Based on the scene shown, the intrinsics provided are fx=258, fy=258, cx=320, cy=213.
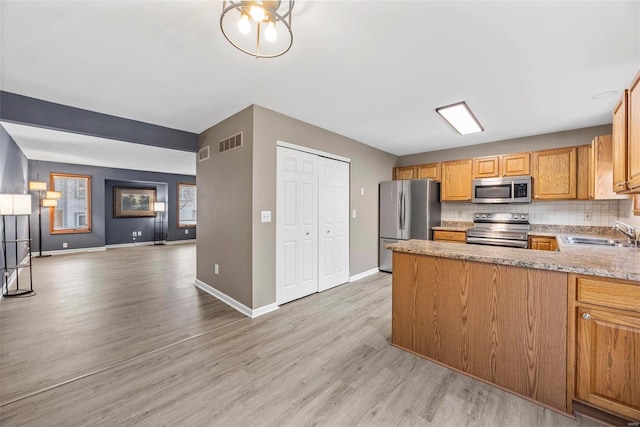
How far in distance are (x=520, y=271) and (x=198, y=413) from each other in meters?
2.30

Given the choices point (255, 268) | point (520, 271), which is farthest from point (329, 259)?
point (520, 271)

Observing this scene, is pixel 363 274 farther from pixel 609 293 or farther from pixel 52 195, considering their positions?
pixel 52 195

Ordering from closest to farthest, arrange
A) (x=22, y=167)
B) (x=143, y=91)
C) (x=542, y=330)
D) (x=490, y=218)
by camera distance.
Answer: (x=542, y=330) < (x=143, y=91) < (x=490, y=218) < (x=22, y=167)

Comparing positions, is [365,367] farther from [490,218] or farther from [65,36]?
[490,218]

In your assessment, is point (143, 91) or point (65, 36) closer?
point (65, 36)

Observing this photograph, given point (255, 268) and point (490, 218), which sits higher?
point (490, 218)

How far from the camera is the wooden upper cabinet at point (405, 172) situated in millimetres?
5258

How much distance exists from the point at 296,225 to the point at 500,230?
340 centimetres

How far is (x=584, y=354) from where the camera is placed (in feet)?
5.16

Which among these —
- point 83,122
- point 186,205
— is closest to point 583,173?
point 83,122

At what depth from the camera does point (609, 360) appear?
59.6 inches

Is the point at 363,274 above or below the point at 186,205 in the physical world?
below

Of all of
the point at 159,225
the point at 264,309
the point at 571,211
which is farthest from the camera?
the point at 159,225

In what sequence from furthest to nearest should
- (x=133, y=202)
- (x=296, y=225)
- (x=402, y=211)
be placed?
(x=133, y=202) < (x=402, y=211) < (x=296, y=225)
